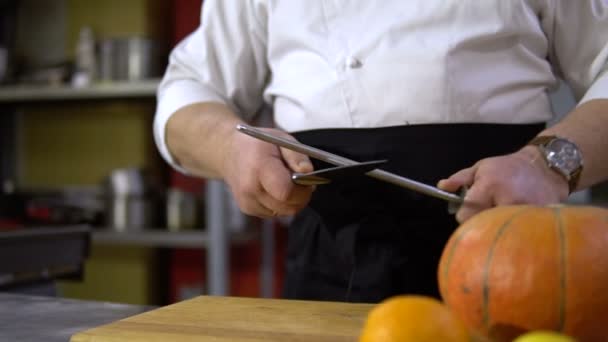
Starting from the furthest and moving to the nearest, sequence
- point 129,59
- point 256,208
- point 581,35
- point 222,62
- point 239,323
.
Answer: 1. point 129,59
2. point 222,62
3. point 581,35
4. point 256,208
5. point 239,323

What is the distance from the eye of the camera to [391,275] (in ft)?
3.04

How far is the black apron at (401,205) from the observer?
928 mm

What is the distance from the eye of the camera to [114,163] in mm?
2939

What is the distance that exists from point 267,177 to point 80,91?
6.99 ft

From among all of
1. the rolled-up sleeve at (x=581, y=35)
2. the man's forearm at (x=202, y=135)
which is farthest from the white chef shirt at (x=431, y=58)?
the man's forearm at (x=202, y=135)

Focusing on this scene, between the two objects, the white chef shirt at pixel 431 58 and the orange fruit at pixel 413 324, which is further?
the white chef shirt at pixel 431 58

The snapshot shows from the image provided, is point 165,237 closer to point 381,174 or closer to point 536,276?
point 381,174

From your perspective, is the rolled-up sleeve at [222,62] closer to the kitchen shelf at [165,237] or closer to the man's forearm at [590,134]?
the man's forearm at [590,134]

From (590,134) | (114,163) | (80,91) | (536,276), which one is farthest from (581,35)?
(114,163)

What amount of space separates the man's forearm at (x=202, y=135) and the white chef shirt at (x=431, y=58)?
11 cm

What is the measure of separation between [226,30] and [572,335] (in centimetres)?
78

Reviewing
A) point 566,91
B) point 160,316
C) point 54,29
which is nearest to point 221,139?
point 160,316

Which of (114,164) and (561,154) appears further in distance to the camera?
(114,164)

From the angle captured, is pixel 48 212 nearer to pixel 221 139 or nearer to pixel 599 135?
pixel 221 139
